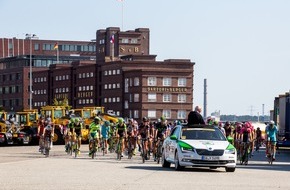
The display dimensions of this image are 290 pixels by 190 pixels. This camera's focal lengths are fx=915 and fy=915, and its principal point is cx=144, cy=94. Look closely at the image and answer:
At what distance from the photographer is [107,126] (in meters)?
45.9

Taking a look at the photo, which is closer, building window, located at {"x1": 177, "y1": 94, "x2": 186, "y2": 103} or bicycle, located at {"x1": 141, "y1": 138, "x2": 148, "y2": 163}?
bicycle, located at {"x1": 141, "y1": 138, "x2": 148, "y2": 163}

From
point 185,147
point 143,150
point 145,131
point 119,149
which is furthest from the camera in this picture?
point 119,149

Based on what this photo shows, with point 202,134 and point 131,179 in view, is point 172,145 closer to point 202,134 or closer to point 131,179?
point 202,134

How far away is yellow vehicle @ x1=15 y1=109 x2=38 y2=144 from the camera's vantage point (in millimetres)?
63875

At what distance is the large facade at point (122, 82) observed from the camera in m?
134

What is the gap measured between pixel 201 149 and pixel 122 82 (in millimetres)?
110062

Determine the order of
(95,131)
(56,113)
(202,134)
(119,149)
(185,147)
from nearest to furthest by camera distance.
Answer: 1. (185,147)
2. (202,134)
3. (119,149)
4. (95,131)
5. (56,113)

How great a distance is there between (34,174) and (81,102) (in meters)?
124

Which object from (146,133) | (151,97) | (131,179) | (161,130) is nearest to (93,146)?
(146,133)

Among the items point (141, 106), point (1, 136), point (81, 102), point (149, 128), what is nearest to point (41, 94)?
point (81, 102)

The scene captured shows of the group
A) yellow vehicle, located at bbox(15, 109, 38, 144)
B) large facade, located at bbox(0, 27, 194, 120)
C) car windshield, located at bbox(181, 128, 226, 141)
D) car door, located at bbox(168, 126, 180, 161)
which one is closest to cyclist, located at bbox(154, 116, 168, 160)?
car door, located at bbox(168, 126, 180, 161)

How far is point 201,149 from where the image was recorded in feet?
88.9

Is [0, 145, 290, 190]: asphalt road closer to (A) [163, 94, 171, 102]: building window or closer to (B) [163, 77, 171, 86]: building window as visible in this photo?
(B) [163, 77, 171, 86]: building window

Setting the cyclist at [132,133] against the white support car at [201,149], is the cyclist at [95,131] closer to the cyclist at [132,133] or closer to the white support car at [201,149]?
the cyclist at [132,133]
